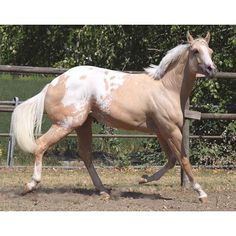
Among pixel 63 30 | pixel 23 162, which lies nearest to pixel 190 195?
pixel 23 162

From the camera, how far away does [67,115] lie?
6398mm

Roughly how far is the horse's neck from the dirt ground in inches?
47.7

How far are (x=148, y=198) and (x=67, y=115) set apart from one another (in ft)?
4.60

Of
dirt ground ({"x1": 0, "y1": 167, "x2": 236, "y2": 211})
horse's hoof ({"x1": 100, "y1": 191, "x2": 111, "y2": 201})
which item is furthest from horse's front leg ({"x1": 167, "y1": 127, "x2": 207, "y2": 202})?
horse's hoof ({"x1": 100, "y1": 191, "x2": 111, "y2": 201})

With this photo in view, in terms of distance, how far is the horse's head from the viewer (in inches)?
242

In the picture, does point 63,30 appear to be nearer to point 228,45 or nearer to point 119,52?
point 119,52

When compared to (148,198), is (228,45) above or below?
above

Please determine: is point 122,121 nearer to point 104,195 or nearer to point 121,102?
point 121,102

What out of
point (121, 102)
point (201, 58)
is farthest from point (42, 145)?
point (201, 58)

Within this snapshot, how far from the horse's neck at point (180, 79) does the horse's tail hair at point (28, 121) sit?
1.51m

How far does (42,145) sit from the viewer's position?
6.39 metres

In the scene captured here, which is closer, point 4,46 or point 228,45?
point 228,45

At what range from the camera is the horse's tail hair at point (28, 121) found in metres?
6.47

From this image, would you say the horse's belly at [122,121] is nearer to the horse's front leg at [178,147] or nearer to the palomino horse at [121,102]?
the palomino horse at [121,102]
